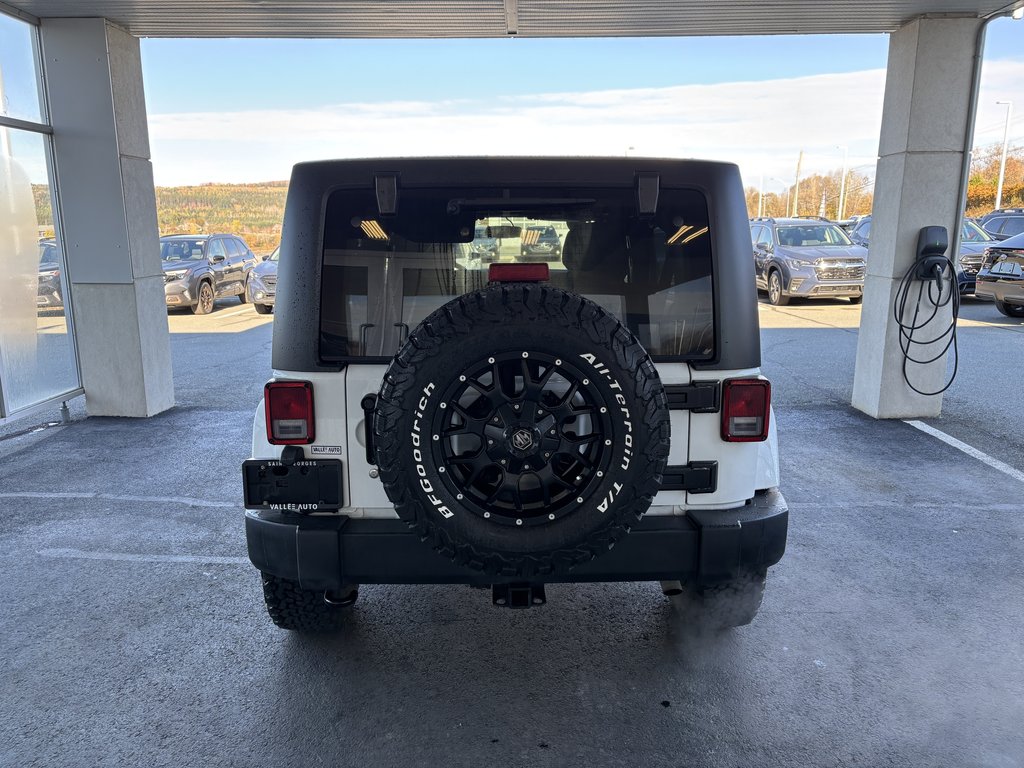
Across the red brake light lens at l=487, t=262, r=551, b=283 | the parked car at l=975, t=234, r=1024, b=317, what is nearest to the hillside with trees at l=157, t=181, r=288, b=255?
the parked car at l=975, t=234, r=1024, b=317

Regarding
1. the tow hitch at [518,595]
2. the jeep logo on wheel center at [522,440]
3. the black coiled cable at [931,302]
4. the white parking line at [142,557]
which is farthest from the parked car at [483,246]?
the black coiled cable at [931,302]

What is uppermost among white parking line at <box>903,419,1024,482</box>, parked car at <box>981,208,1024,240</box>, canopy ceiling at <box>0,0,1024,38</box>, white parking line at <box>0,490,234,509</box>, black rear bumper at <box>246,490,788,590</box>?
canopy ceiling at <box>0,0,1024,38</box>

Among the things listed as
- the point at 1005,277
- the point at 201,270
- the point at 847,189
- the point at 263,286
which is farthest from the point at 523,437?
the point at 847,189

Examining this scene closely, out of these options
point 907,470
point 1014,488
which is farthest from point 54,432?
point 1014,488

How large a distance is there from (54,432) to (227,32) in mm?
4036

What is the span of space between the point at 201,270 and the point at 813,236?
13048mm

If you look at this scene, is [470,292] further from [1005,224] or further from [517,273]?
[1005,224]

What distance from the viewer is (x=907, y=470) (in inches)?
224

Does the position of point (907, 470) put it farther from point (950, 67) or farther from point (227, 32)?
point (227, 32)

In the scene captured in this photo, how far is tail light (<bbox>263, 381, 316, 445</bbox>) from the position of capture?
276cm

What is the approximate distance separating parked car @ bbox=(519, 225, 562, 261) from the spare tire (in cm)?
43

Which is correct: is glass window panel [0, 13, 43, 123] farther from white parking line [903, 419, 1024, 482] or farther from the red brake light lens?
white parking line [903, 419, 1024, 482]

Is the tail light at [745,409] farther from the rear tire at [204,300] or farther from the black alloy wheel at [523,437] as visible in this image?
the rear tire at [204,300]

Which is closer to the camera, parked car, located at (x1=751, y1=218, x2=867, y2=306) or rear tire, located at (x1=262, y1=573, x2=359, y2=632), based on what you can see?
rear tire, located at (x1=262, y1=573, x2=359, y2=632)
